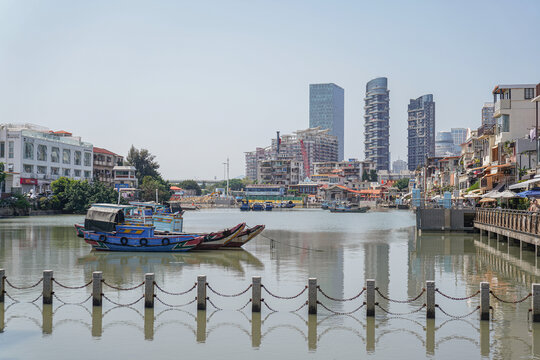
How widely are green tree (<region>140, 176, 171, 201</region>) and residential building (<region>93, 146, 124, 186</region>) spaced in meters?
8.09

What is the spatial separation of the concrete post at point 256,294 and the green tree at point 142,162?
14128cm

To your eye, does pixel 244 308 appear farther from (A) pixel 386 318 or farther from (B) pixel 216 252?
(B) pixel 216 252

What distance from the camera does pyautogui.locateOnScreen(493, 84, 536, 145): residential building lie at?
58.8 metres

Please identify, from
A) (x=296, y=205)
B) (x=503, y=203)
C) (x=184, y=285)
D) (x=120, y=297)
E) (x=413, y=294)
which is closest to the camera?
(x=120, y=297)

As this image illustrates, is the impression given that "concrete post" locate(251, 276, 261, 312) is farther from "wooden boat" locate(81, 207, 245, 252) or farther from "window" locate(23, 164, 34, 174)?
"window" locate(23, 164, 34, 174)

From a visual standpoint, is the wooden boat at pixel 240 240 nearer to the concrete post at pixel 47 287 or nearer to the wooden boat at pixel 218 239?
the wooden boat at pixel 218 239

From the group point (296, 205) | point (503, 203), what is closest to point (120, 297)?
point (503, 203)

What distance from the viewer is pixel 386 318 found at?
19.4 meters

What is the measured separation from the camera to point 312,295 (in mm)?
18562

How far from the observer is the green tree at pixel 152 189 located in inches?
5364

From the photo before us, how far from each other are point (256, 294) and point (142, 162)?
143981 millimetres

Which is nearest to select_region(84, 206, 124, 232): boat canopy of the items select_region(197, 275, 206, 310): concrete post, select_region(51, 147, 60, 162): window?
select_region(197, 275, 206, 310): concrete post

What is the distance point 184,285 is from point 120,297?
428 centimetres

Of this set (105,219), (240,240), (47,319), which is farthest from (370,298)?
(105,219)
